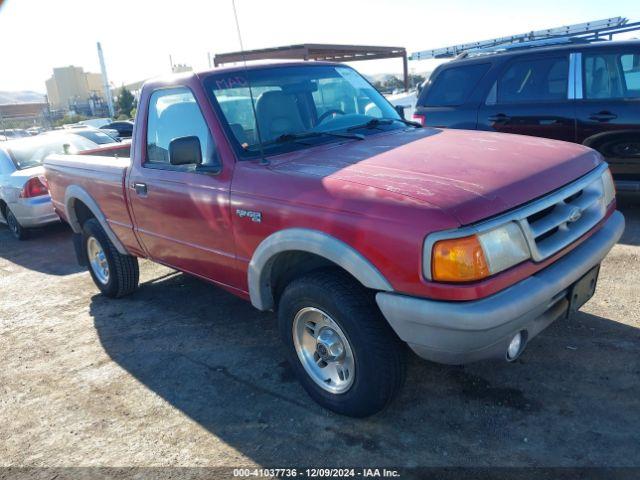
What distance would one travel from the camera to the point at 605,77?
5.95 metres

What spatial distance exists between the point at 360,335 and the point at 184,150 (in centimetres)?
153

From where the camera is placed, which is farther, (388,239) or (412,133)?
(412,133)

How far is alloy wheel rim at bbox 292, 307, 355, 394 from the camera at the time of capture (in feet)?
9.51

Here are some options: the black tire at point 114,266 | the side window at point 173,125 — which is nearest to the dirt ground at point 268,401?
the black tire at point 114,266

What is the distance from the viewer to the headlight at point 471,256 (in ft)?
7.64

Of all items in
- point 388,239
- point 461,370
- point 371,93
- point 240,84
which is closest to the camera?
point 388,239

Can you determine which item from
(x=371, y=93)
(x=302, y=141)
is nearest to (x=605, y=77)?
(x=371, y=93)

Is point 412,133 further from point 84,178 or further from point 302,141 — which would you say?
point 84,178

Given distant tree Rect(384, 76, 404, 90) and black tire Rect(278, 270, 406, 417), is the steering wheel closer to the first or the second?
black tire Rect(278, 270, 406, 417)

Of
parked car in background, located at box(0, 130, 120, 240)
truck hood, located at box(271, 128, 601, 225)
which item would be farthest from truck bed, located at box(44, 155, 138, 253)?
parked car in background, located at box(0, 130, 120, 240)

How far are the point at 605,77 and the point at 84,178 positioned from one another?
5.56 metres

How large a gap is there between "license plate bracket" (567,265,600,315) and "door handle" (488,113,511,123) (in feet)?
12.4

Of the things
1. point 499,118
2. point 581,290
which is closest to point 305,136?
point 581,290

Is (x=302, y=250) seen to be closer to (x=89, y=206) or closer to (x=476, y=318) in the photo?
(x=476, y=318)
